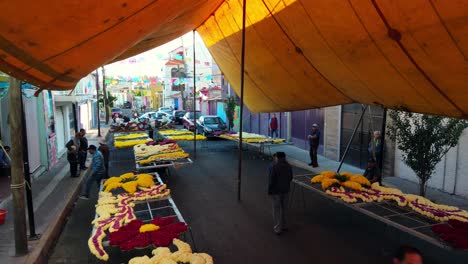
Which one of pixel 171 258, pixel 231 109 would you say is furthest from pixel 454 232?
pixel 231 109

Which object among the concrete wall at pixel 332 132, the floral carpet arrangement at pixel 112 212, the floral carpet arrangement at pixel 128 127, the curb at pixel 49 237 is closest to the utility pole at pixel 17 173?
the curb at pixel 49 237

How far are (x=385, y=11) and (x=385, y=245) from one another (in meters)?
4.66

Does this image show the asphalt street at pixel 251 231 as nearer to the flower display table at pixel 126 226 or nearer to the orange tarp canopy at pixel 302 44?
the flower display table at pixel 126 226

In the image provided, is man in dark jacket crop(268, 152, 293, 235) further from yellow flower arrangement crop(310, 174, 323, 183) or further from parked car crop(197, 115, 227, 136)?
parked car crop(197, 115, 227, 136)

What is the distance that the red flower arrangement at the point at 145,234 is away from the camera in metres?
5.46

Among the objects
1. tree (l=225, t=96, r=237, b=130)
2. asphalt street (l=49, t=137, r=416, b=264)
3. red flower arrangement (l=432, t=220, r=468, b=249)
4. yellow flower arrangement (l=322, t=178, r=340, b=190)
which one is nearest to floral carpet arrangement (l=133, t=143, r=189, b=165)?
asphalt street (l=49, t=137, r=416, b=264)

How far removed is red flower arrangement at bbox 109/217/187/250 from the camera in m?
5.46

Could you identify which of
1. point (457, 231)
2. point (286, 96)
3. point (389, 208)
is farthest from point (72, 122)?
point (457, 231)

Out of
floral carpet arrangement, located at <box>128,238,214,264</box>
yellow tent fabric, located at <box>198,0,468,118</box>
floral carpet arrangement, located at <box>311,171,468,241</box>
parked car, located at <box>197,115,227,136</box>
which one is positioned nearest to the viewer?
yellow tent fabric, located at <box>198,0,468,118</box>

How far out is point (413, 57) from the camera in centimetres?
534

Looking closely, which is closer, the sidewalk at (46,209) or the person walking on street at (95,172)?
the sidewalk at (46,209)

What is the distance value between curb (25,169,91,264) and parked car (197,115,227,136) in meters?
14.3

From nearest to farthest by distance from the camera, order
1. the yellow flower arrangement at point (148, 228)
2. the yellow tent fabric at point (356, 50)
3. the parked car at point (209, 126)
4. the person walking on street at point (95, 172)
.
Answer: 1. the yellow tent fabric at point (356, 50)
2. the yellow flower arrangement at point (148, 228)
3. the person walking on street at point (95, 172)
4. the parked car at point (209, 126)

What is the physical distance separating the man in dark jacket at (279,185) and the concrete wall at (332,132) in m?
9.55
